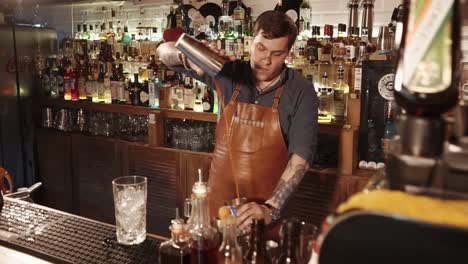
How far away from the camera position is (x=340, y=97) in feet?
10.0

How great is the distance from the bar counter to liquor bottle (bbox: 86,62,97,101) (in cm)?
249

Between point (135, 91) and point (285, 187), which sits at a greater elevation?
point (135, 91)

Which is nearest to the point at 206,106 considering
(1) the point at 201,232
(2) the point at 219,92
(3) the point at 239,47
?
(3) the point at 239,47

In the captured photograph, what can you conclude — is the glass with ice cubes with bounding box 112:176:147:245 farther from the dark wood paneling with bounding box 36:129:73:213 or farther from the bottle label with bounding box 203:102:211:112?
the dark wood paneling with bounding box 36:129:73:213

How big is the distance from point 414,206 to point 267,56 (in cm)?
155

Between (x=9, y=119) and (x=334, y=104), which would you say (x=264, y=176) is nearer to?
(x=334, y=104)

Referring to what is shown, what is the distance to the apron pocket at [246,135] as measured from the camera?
6.87 feet

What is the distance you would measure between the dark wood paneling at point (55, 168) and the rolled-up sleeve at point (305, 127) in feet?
8.78

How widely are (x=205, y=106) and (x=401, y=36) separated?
2.94m

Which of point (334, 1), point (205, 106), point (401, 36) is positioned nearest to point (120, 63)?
point (205, 106)

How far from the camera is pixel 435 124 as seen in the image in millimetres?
494

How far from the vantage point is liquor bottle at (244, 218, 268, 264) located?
1065 millimetres

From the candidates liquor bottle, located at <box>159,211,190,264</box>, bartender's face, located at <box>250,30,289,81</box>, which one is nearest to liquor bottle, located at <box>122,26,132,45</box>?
bartender's face, located at <box>250,30,289,81</box>

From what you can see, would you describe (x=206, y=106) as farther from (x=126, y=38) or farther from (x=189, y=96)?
(x=126, y=38)
